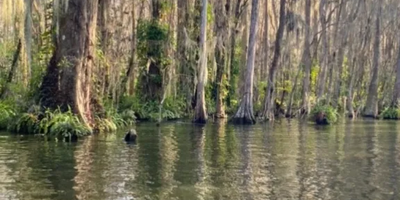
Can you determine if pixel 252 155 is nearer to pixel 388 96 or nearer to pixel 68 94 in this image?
pixel 68 94

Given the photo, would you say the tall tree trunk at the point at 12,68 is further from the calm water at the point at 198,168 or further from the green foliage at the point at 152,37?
the green foliage at the point at 152,37

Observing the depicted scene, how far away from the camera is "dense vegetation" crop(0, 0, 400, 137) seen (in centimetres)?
2300

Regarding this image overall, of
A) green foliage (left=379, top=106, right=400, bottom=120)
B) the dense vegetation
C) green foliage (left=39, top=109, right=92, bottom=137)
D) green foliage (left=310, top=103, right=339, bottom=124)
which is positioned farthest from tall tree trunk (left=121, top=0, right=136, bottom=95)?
green foliage (left=379, top=106, right=400, bottom=120)

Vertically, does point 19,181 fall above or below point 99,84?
below

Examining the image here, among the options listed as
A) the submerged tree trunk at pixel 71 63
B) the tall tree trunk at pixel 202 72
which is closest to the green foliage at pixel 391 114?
the tall tree trunk at pixel 202 72

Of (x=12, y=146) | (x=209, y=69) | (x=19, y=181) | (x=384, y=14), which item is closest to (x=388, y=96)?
(x=384, y=14)

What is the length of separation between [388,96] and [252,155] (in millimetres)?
41782

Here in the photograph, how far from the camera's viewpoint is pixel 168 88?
33.9 metres

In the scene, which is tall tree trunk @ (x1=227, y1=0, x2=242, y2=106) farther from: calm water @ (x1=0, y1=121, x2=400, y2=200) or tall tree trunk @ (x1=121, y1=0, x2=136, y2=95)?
calm water @ (x1=0, y1=121, x2=400, y2=200)

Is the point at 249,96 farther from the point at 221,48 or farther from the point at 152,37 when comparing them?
the point at 152,37

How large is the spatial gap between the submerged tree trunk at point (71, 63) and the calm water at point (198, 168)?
2195mm

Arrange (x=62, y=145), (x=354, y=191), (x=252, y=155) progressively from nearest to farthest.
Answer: (x=354, y=191)
(x=252, y=155)
(x=62, y=145)

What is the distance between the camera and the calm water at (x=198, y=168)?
36.3ft

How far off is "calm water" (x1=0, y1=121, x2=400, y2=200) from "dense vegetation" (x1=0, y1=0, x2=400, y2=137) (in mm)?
2993
